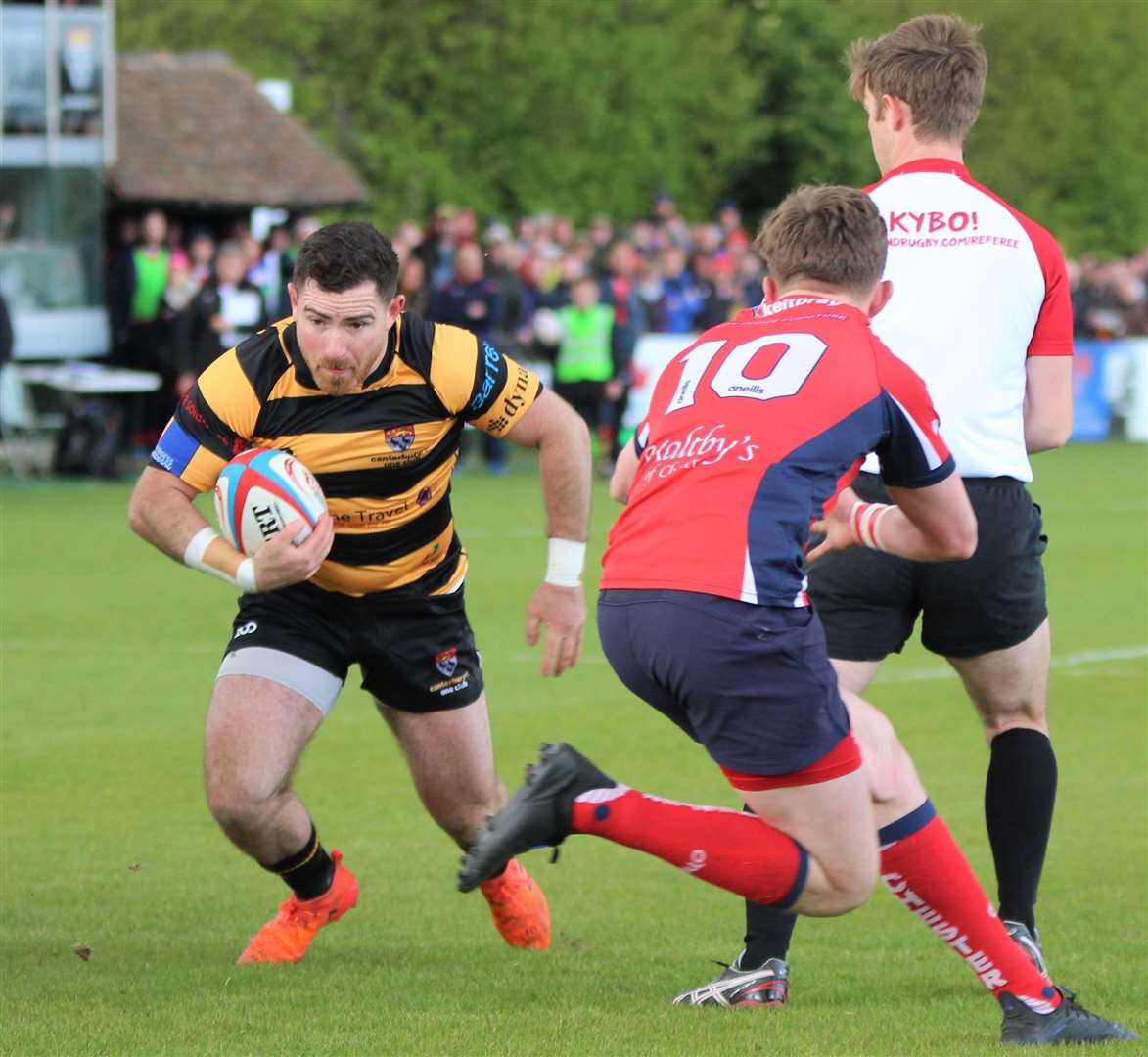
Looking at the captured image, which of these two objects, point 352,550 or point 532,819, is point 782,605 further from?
point 352,550

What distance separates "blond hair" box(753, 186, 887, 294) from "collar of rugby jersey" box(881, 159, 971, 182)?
0.80 meters

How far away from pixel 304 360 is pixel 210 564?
24.5 inches

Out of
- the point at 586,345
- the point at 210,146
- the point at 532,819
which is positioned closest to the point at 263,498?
the point at 532,819

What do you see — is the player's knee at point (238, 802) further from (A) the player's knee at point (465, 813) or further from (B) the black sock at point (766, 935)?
(B) the black sock at point (766, 935)

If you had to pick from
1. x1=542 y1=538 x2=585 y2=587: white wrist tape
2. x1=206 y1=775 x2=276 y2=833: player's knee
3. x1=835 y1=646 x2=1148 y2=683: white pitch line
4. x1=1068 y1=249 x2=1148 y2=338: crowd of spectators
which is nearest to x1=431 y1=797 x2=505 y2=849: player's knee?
x1=206 y1=775 x2=276 y2=833: player's knee

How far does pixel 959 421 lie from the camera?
18.5 ft

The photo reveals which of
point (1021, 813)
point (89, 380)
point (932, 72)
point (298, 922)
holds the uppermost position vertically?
point (932, 72)

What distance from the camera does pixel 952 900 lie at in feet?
16.3

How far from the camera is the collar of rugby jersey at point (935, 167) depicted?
5750mm

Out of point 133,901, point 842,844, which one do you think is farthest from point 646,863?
point 842,844

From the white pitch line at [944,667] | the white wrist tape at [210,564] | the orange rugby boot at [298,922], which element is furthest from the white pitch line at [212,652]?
the white wrist tape at [210,564]

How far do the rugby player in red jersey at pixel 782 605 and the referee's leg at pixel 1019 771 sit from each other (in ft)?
2.48

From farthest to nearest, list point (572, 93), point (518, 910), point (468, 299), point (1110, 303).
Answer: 1. point (572, 93)
2. point (1110, 303)
3. point (468, 299)
4. point (518, 910)

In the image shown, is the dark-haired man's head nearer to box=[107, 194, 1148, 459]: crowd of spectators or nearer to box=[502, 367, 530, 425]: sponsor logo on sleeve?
box=[502, 367, 530, 425]: sponsor logo on sleeve
